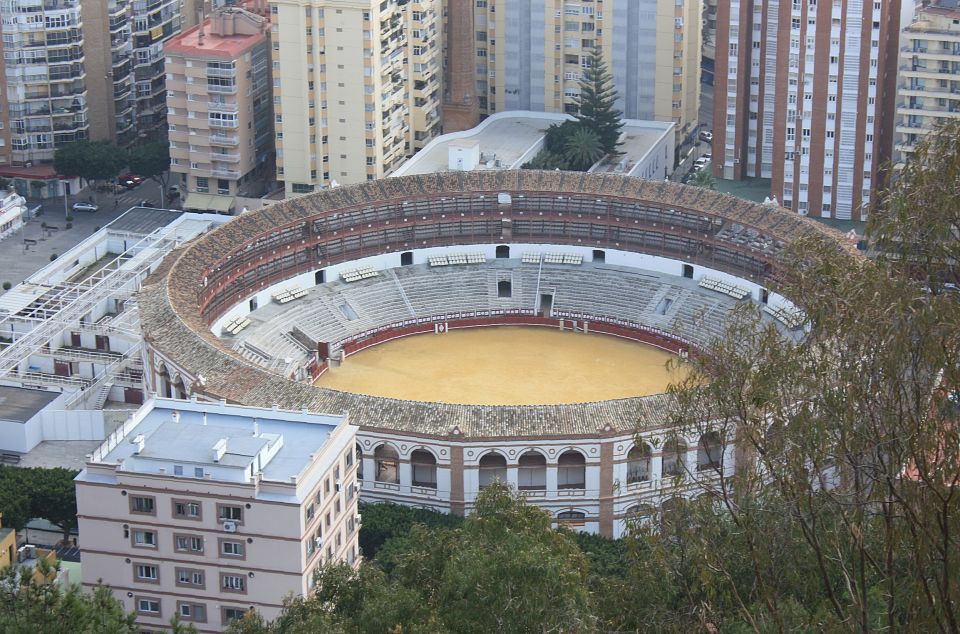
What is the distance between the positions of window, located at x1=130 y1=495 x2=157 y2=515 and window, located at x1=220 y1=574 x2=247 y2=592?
3.34 meters

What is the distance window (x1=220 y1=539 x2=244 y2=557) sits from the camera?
6097 centimetres

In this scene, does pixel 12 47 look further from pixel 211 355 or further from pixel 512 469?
pixel 512 469

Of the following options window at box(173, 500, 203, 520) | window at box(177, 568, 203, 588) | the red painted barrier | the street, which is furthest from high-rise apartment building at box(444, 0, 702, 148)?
window at box(177, 568, 203, 588)

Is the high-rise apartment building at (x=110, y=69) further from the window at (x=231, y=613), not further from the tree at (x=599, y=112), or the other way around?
the window at (x=231, y=613)

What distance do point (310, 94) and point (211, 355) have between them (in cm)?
3413

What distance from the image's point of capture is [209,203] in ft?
369

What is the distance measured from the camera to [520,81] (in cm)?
12394

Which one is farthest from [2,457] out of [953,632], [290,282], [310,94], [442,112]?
[953,632]

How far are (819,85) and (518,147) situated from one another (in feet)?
69.2

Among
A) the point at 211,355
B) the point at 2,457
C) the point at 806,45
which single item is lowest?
the point at 2,457

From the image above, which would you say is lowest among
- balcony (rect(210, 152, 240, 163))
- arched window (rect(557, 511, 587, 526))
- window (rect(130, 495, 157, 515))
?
arched window (rect(557, 511, 587, 526))

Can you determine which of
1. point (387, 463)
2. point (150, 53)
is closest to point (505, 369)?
point (387, 463)

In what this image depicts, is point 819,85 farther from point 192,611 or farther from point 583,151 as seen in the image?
point 192,611

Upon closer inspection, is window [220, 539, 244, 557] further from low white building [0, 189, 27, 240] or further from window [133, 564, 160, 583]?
low white building [0, 189, 27, 240]
